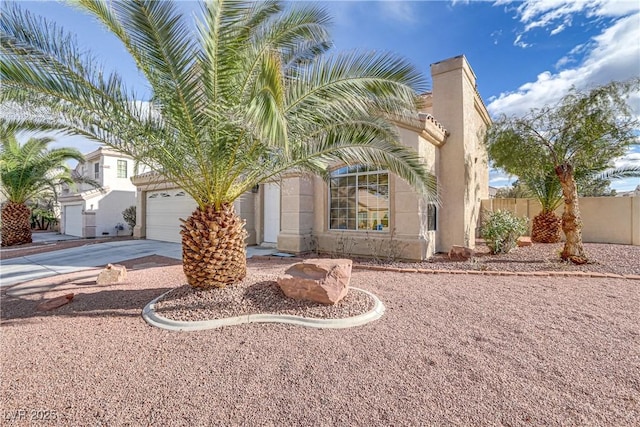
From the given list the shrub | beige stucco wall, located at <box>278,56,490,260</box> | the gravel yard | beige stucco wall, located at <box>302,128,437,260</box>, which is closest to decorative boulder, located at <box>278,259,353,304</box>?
the gravel yard

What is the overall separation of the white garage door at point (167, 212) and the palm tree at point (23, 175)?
14.4ft

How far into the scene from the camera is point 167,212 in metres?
15.4

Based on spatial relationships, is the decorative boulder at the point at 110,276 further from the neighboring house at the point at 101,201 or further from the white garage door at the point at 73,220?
the white garage door at the point at 73,220

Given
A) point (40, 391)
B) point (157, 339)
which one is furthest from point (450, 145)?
point (40, 391)

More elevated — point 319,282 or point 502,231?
point 502,231

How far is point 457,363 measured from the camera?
335cm

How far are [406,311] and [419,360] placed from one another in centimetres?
160

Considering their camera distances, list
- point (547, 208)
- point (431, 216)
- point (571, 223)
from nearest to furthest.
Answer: point (571, 223)
point (431, 216)
point (547, 208)

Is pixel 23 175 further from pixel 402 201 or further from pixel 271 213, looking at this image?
pixel 402 201

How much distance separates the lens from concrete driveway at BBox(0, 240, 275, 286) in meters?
8.41

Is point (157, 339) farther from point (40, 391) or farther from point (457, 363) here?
point (457, 363)

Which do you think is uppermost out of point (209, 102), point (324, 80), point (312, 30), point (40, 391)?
point (312, 30)

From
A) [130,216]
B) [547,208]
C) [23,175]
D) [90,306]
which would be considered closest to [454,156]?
[547,208]

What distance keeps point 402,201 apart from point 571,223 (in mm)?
5286
